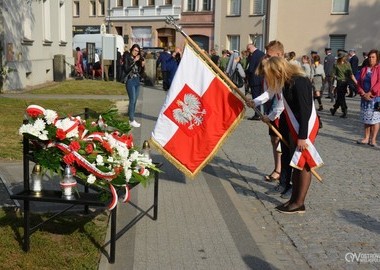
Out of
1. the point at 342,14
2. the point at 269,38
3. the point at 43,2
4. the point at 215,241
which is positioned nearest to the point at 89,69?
the point at 43,2

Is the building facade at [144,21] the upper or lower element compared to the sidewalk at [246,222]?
upper

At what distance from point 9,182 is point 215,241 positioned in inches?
120

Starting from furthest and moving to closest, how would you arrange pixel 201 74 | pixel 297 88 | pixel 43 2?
pixel 43 2 → pixel 201 74 → pixel 297 88

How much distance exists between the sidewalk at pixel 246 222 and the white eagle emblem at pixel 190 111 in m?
0.94

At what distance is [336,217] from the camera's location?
5434 millimetres

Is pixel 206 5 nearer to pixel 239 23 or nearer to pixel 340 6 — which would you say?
pixel 239 23

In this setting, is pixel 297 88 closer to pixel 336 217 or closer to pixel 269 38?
pixel 336 217

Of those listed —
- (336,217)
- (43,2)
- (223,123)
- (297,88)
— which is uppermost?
(43,2)

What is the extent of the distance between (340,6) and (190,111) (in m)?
33.8

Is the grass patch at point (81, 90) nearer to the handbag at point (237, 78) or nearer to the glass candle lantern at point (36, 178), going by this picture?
the handbag at point (237, 78)

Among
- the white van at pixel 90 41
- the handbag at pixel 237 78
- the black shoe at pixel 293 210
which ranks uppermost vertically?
the white van at pixel 90 41

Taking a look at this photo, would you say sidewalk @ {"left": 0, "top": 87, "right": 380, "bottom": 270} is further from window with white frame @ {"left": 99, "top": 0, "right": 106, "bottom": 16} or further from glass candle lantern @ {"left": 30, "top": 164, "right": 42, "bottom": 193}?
window with white frame @ {"left": 99, "top": 0, "right": 106, "bottom": 16}

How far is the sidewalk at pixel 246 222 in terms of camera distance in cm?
428

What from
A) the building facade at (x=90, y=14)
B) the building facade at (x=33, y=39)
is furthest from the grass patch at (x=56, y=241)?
the building facade at (x=90, y=14)
